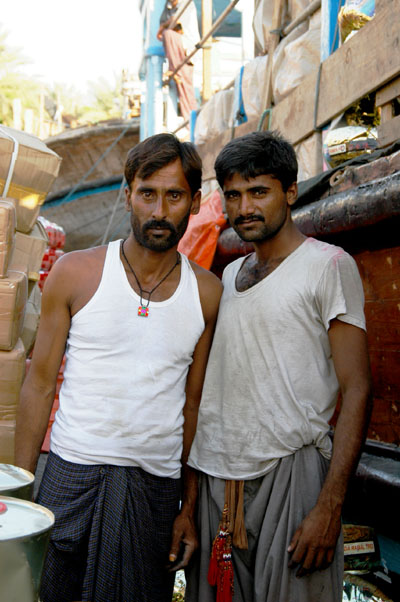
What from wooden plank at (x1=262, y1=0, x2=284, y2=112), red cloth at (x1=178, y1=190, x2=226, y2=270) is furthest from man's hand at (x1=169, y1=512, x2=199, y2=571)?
wooden plank at (x1=262, y1=0, x2=284, y2=112)

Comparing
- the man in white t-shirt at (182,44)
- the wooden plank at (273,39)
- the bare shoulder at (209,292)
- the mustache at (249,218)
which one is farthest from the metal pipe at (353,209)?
the man in white t-shirt at (182,44)

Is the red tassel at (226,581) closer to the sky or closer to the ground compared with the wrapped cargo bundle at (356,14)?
closer to the ground

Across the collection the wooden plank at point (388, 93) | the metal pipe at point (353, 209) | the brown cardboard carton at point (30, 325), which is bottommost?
the brown cardboard carton at point (30, 325)

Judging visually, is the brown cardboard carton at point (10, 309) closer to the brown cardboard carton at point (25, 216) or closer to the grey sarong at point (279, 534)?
the brown cardboard carton at point (25, 216)

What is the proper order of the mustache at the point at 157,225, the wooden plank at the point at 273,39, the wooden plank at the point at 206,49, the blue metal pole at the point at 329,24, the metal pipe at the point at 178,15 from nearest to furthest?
1. the mustache at the point at 157,225
2. the blue metal pole at the point at 329,24
3. the wooden plank at the point at 273,39
4. the wooden plank at the point at 206,49
5. the metal pipe at the point at 178,15

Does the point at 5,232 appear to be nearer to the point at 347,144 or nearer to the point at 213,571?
the point at 213,571

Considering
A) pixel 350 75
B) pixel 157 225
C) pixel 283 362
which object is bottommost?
pixel 283 362

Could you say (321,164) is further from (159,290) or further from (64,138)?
(64,138)

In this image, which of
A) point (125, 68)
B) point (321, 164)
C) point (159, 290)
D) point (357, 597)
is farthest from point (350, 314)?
point (125, 68)

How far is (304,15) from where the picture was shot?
477cm

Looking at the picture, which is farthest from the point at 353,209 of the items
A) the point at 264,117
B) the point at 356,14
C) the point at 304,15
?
the point at 304,15

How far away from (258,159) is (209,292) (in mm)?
446

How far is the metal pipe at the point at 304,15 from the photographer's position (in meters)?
4.55

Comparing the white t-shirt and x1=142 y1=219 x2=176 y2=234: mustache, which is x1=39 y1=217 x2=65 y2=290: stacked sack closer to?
x1=142 y1=219 x2=176 y2=234: mustache
